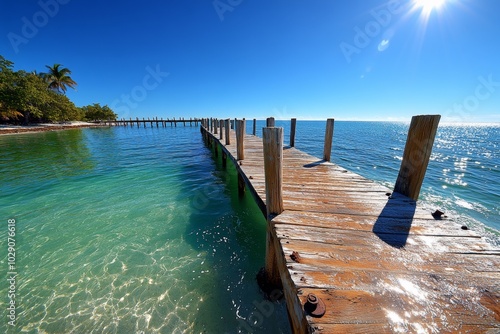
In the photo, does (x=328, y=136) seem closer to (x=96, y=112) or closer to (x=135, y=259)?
(x=135, y=259)

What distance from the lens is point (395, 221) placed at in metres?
2.84

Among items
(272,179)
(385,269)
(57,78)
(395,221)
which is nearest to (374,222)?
(395,221)

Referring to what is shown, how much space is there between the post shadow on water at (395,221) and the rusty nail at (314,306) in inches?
55.1

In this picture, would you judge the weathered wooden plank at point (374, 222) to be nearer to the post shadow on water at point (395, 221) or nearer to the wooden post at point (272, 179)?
the post shadow on water at point (395, 221)

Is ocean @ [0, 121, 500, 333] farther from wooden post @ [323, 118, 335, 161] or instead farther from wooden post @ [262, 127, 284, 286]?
wooden post @ [323, 118, 335, 161]

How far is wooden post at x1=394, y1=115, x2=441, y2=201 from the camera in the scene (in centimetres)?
308

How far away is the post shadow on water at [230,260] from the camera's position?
3047 mm

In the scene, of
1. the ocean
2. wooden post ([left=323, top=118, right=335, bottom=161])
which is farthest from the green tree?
wooden post ([left=323, top=118, right=335, bottom=161])

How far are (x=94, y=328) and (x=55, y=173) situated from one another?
10.1 metres

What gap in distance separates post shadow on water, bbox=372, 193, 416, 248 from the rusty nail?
4.59 ft

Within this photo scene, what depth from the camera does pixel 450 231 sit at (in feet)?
8.50

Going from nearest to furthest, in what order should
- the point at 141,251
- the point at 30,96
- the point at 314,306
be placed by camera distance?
the point at 314,306
the point at 141,251
the point at 30,96

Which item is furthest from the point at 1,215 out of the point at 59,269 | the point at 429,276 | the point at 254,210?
the point at 429,276

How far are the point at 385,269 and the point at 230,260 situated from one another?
10.2 feet
